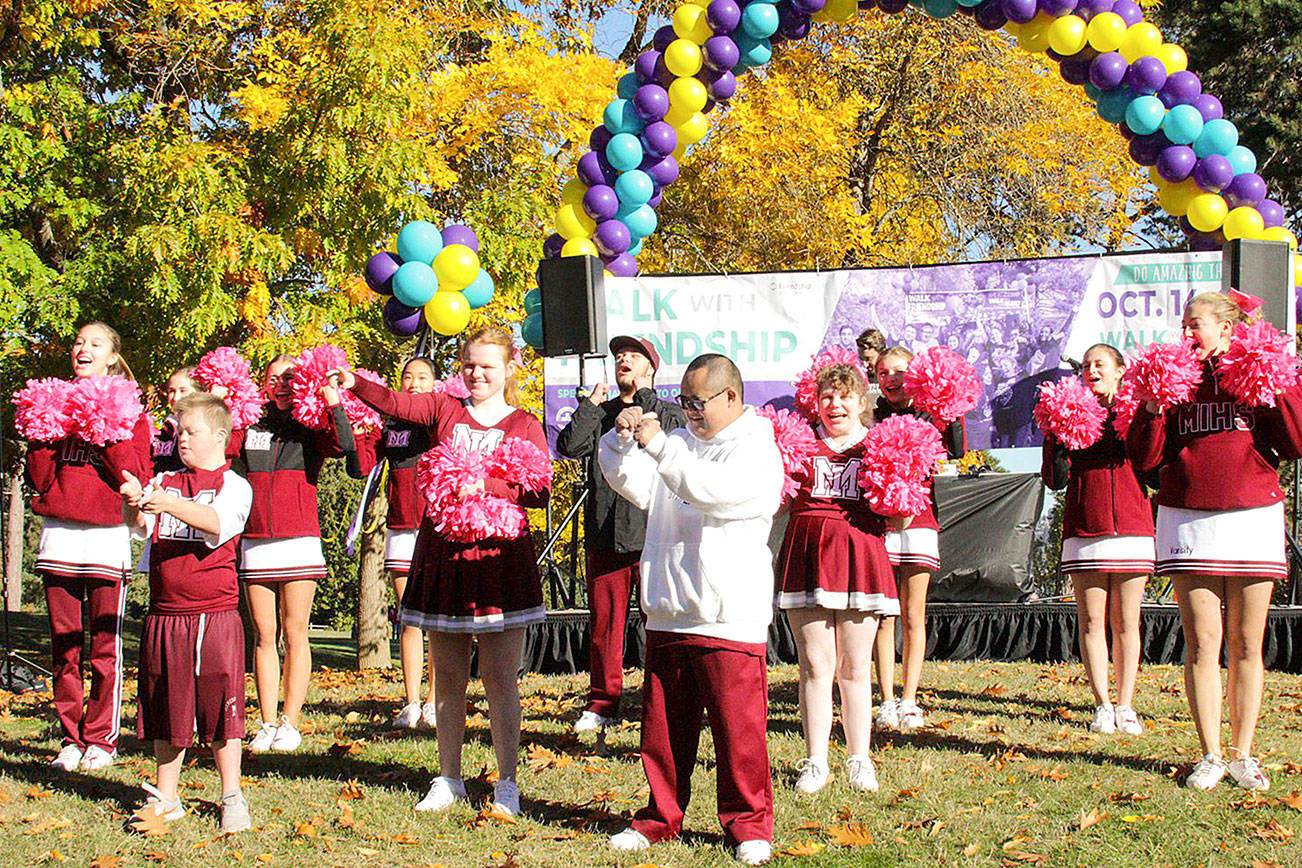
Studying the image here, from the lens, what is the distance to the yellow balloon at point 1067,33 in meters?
8.06

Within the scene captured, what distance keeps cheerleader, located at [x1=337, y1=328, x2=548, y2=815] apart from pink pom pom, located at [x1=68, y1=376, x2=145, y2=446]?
3.73ft

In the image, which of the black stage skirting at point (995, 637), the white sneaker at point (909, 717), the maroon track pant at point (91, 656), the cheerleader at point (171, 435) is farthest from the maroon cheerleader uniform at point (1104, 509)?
the maroon track pant at point (91, 656)

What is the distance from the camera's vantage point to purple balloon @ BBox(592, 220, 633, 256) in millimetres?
8516

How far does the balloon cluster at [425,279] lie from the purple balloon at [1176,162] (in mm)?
4422

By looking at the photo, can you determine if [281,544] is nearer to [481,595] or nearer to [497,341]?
[481,595]

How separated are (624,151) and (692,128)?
569 millimetres

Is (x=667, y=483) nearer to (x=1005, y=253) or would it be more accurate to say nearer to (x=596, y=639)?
(x=596, y=639)

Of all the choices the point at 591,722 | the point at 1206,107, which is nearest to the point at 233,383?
the point at 591,722

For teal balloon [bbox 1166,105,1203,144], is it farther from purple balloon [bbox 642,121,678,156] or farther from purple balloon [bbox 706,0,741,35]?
purple balloon [bbox 642,121,678,156]

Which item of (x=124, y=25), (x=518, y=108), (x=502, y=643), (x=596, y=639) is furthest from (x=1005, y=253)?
(x=502, y=643)

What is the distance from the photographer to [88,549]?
5.58 meters

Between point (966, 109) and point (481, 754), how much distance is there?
12299 millimetres

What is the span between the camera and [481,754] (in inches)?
224

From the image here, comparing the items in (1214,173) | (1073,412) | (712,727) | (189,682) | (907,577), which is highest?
(1214,173)
